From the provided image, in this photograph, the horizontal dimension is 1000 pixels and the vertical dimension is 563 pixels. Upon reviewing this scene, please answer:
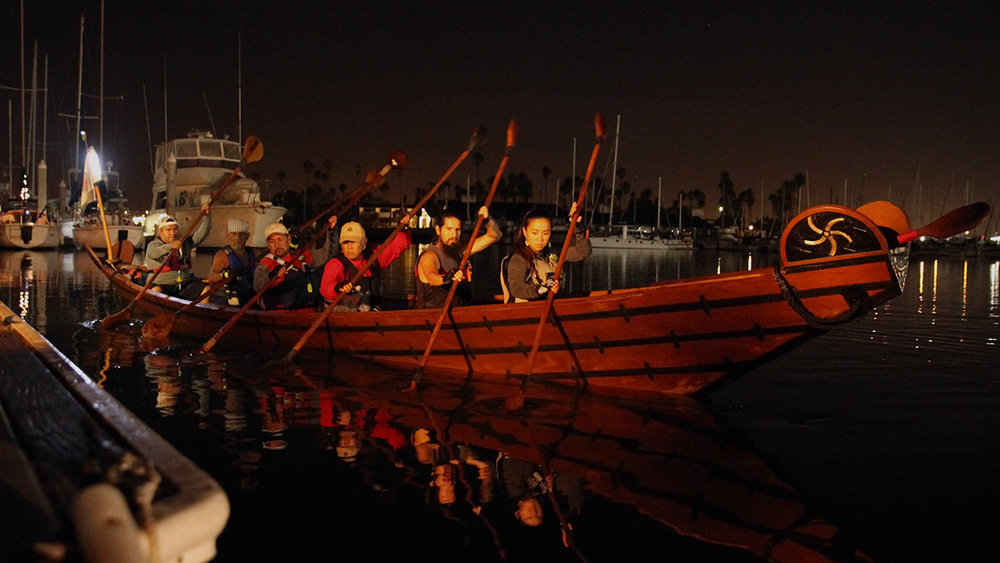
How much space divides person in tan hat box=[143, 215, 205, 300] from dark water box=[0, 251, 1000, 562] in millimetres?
3998

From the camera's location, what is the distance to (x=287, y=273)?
11805 millimetres

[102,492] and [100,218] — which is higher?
[100,218]

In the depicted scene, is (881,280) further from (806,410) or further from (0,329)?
(0,329)

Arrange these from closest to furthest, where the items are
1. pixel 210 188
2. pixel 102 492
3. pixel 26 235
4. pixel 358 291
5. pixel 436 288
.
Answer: pixel 102 492 → pixel 436 288 → pixel 358 291 → pixel 210 188 → pixel 26 235

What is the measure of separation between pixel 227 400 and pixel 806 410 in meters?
5.60

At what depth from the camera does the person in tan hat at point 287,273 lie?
449 inches

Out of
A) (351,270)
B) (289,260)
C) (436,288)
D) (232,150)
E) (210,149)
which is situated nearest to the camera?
(436,288)

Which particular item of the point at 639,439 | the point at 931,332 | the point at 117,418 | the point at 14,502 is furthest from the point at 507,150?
the point at 931,332

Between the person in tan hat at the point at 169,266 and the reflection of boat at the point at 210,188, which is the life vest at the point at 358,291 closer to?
the person in tan hat at the point at 169,266

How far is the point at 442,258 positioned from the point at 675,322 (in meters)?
3.20

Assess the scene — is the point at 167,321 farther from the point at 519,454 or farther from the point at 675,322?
the point at 675,322

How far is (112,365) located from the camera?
32.8 feet

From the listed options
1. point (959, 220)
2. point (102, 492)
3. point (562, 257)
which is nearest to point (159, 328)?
point (562, 257)

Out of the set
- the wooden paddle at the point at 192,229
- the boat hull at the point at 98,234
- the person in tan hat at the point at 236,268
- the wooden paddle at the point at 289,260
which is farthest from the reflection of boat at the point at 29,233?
the wooden paddle at the point at 289,260
